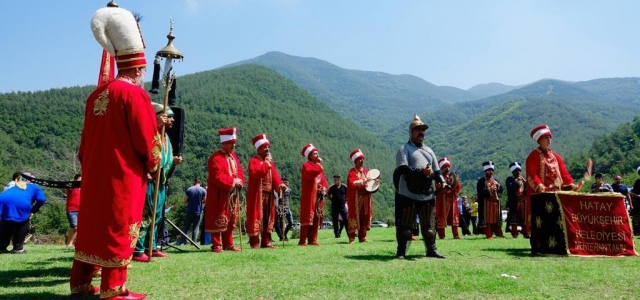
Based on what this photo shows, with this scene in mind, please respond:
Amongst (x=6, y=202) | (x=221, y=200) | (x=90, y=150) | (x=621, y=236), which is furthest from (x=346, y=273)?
(x=6, y=202)

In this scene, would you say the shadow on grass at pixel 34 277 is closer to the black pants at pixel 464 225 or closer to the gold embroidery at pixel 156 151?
the gold embroidery at pixel 156 151

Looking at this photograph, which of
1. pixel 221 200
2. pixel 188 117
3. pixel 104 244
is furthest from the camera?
pixel 188 117

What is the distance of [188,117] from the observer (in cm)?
9844

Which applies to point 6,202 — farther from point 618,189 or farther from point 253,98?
point 253,98

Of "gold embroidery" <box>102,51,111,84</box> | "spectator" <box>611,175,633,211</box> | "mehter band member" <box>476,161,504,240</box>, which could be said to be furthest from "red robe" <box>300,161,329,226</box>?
"spectator" <box>611,175,633,211</box>

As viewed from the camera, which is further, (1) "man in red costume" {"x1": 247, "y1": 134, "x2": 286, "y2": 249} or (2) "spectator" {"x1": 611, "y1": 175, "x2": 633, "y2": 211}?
(2) "spectator" {"x1": 611, "y1": 175, "x2": 633, "y2": 211}

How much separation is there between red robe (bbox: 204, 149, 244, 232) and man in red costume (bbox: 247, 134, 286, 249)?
0.64 meters

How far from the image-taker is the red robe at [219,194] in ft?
33.8

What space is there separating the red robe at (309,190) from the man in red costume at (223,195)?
7.63 ft

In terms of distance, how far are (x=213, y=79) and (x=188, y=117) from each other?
3975 centimetres

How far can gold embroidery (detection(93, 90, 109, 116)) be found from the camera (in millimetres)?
4646

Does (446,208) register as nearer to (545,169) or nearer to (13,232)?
(545,169)

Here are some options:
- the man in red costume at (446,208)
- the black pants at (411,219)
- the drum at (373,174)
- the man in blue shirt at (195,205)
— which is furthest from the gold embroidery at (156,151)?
the man in blue shirt at (195,205)

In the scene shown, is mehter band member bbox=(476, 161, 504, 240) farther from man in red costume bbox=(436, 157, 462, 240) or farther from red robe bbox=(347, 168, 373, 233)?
red robe bbox=(347, 168, 373, 233)
